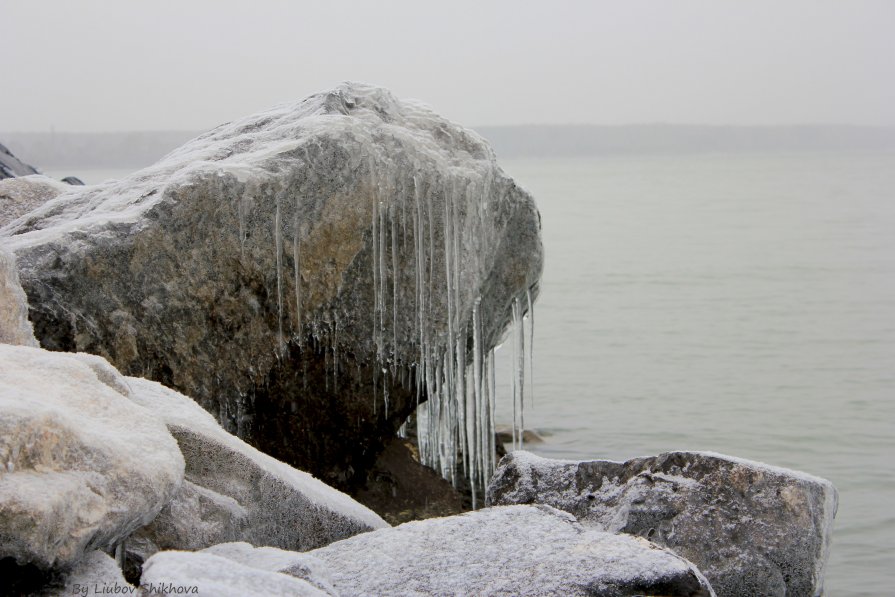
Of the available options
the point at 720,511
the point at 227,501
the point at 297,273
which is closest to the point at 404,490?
the point at 297,273

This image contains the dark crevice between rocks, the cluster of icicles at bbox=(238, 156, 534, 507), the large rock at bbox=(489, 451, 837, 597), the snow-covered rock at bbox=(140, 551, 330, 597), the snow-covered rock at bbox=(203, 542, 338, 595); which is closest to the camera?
the snow-covered rock at bbox=(140, 551, 330, 597)

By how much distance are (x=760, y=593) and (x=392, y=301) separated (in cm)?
266

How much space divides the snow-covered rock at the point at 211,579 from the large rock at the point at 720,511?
6.85 ft

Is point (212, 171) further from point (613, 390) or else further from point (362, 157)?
point (613, 390)

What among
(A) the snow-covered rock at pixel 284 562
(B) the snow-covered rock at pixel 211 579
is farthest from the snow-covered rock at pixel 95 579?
(A) the snow-covered rock at pixel 284 562

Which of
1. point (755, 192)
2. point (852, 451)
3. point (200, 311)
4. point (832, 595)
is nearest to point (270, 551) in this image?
point (200, 311)

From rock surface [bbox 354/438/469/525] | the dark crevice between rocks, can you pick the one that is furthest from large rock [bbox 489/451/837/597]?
the dark crevice between rocks

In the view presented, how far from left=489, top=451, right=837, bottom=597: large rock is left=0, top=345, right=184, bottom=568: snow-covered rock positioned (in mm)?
2127

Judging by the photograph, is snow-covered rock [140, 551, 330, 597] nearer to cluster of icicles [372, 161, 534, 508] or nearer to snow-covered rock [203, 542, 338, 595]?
snow-covered rock [203, 542, 338, 595]

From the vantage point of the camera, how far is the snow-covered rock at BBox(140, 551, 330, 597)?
2506mm

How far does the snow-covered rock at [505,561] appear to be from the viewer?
10.2 ft

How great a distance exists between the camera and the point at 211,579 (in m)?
2.59

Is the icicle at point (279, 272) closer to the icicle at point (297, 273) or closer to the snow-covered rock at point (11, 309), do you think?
the icicle at point (297, 273)

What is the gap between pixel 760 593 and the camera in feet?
14.3
